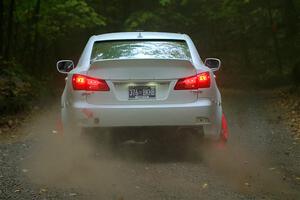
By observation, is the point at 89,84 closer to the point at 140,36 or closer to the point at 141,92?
the point at 141,92

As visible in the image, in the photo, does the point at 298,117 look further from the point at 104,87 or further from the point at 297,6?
the point at 297,6

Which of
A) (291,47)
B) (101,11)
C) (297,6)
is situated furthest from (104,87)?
(101,11)

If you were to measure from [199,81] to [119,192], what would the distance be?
2.08m

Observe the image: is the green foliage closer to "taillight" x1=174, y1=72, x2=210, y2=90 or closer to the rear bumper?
the rear bumper

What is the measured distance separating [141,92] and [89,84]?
68cm

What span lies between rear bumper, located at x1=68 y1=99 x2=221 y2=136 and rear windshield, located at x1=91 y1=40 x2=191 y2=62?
0.68 meters

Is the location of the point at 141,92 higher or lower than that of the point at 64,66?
higher

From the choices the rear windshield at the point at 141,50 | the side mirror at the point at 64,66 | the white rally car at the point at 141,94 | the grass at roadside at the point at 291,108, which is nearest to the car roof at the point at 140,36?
the rear windshield at the point at 141,50

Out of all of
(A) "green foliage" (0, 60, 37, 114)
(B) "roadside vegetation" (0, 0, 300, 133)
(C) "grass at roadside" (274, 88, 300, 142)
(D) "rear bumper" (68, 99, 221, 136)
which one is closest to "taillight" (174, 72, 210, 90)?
(D) "rear bumper" (68, 99, 221, 136)

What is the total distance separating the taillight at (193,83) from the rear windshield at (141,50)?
13.6 inches

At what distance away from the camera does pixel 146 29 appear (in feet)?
84.0

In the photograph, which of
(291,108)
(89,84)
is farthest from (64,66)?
(291,108)

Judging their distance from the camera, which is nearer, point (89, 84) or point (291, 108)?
point (89, 84)

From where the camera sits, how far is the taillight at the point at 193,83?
7.45m
